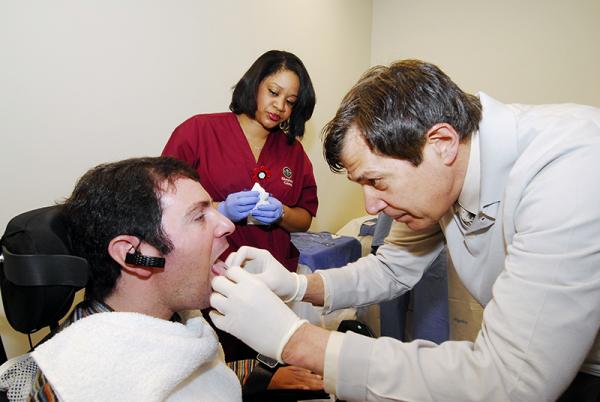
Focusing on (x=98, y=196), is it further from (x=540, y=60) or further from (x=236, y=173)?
(x=540, y=60)

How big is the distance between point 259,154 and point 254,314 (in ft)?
3.48

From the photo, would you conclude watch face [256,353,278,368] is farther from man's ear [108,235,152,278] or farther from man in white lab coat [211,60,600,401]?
man's ear [108,235,152,278]

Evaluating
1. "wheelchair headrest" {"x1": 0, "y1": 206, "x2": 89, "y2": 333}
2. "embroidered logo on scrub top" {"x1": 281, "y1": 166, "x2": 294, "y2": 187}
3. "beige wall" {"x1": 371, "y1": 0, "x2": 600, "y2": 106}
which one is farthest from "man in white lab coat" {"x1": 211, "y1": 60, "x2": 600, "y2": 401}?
"beige wall" {"x1": 371, "y1": 0, "x2": 600, "y2": 106}

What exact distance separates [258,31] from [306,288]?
1750 mm

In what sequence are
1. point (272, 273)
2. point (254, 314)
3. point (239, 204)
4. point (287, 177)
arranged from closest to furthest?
point (254, 314)
point (272, 273)
point (239, 204)
point (287, 177)

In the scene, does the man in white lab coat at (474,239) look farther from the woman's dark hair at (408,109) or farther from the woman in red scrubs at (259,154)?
the woman in red scrubs at (259,154)

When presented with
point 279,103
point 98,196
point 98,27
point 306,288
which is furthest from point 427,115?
point 98,27

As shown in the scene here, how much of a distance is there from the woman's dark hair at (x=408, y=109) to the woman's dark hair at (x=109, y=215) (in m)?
0.55

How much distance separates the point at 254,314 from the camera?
85 centimetres

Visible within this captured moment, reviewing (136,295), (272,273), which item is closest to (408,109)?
(272,273)

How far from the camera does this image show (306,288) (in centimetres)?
121

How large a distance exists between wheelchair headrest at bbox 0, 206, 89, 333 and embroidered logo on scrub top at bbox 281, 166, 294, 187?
1107 mm

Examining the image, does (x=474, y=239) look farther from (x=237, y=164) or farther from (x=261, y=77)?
(x=261, y=77)

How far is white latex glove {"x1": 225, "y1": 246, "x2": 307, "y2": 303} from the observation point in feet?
3.60
